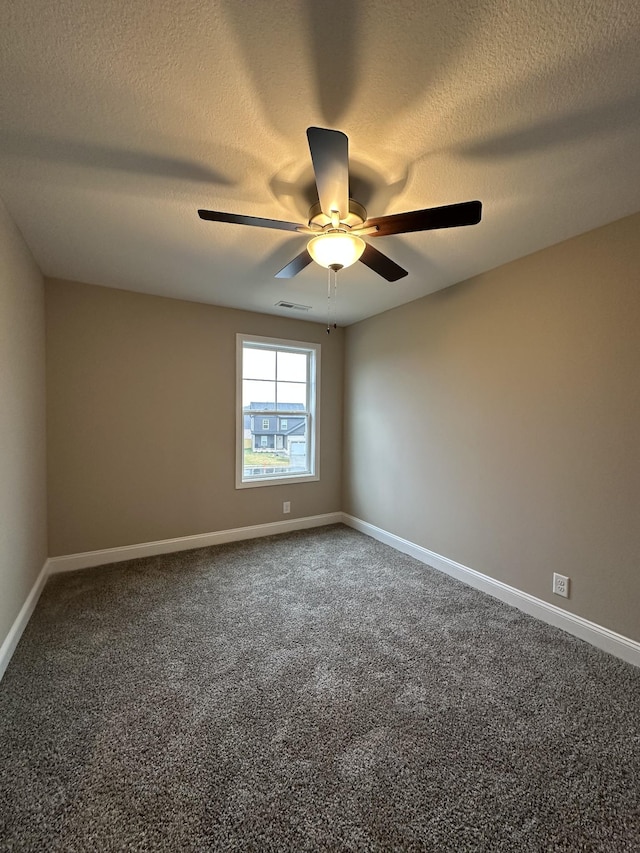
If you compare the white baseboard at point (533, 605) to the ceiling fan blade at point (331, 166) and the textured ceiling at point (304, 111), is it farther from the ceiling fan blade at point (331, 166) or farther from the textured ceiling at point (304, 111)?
the ceiling fan blade at point (331, 166)

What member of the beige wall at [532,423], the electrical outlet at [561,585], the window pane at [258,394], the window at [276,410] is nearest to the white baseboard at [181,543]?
the window at [276,410]

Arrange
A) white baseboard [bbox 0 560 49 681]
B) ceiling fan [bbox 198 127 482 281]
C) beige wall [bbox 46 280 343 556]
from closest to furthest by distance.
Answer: ceiling fan [bbox 198 127 482 281] → white baseboard [bbox 0 560 49 681] → beige wall [bbox 46 280 343 556]

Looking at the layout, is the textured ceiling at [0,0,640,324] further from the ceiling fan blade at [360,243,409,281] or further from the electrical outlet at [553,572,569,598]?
the electrical outlet at [553,572,569,598]

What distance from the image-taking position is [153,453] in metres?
3.52

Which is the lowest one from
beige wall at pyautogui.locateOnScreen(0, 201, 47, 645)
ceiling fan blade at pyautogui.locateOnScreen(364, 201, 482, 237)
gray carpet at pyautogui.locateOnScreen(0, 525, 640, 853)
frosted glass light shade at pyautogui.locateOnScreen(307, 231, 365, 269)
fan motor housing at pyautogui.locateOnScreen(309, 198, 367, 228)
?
gray carpet at pyautogui.locateOnScreen(0, 525, 640, 853)

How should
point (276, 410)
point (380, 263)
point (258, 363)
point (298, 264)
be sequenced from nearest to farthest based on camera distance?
point (380, 263), point (298, 264), point (258, 363), point (276, 410)

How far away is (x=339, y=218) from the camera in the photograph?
1.66 metres

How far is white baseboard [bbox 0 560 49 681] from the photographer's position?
195 cm

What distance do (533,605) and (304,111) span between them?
3093 millimetres

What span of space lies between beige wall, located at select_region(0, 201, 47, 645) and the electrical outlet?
3.28 meters

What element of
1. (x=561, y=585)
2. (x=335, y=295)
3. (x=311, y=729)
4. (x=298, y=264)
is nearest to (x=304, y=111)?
(x=298, y=264)

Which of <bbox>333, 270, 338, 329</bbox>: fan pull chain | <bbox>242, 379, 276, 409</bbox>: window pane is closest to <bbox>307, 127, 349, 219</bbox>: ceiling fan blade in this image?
<bbox>333, 270, 338, 329</bbox>: fan pull chain

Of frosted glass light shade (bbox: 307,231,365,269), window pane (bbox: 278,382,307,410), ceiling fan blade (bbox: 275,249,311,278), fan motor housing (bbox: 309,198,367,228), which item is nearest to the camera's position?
frosted glass light shade (bbox: 307,231,365,269)

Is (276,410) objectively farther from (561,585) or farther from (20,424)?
(561,585)
